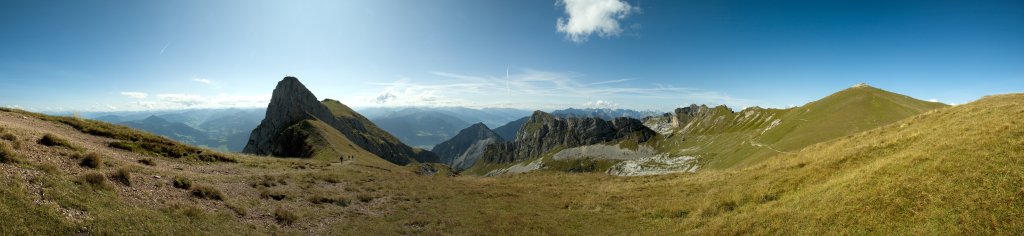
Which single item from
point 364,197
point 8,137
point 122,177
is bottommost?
point 364,197

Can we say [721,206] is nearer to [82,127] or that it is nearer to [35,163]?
[35,163]

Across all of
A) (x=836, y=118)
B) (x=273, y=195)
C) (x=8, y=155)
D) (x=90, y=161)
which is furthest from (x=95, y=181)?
(x=836, y=118)

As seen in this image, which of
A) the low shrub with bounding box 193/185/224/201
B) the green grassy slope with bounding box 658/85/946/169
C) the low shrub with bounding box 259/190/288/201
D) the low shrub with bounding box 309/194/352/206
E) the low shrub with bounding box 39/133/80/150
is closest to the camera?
the low shrub with bounding box 193/185/224/201

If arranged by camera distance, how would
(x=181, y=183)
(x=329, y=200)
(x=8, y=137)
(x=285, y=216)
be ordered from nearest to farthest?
(x=8, y=137), (x=285, y=216), (x=181, y=183), (x=329, y=200)

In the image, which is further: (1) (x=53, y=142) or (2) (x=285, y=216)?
(1) (x=53, y=142)

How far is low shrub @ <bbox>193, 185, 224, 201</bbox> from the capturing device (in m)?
20.7

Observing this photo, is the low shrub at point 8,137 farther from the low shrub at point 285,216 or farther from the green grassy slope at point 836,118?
the green grassy slope at point 836,118

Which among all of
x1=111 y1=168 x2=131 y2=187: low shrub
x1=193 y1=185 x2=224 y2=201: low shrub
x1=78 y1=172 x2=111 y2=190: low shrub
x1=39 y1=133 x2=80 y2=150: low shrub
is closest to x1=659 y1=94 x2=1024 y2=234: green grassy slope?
x1=193 y1=185 x2=224 y2=201: low shrub

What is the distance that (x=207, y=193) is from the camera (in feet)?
69.1

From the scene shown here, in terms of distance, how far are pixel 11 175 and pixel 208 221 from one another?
6194 millimetres

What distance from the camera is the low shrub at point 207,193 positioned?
2066cm

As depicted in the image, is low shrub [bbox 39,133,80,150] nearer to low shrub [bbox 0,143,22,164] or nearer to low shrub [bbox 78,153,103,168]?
low shrub [bbox 78,153,103,168]

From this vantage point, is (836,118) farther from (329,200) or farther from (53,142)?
(53,142)

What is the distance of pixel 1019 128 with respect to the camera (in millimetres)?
19625
